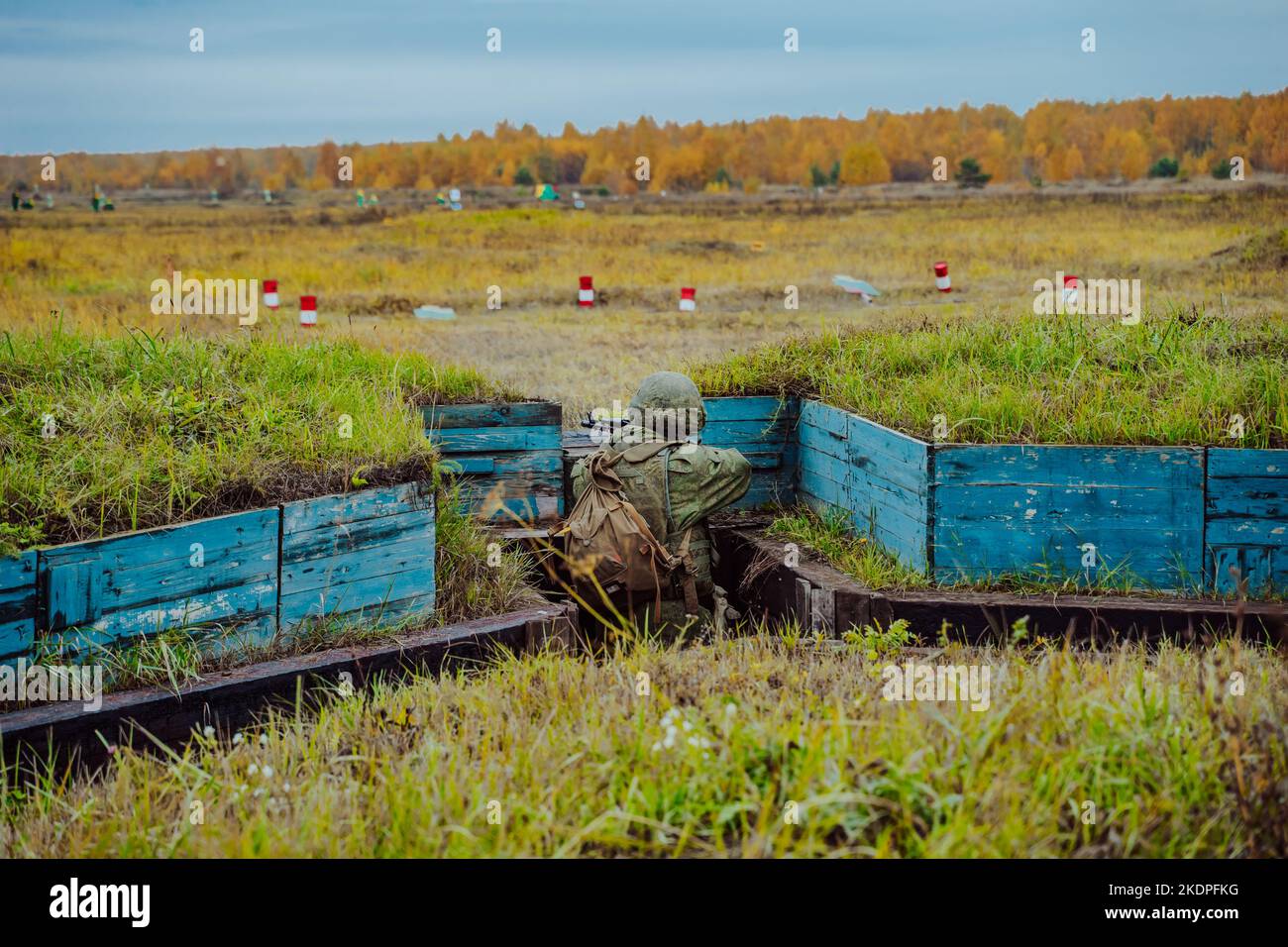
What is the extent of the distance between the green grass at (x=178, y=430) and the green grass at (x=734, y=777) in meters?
1.15

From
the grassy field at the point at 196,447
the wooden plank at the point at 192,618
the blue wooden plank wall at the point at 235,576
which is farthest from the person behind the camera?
the grassy field at the point at 196,447

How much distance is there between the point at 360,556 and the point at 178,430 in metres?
1.14

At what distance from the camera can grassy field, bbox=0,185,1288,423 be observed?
12398mm

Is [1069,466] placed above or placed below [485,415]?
below

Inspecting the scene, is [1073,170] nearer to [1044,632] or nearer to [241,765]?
[1044,632]

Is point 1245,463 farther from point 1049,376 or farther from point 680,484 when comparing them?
point 680,484

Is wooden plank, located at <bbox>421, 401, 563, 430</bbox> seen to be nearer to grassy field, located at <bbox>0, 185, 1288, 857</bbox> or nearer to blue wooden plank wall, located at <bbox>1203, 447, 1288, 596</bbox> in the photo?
grassy field, located at <bbox>0, 185, 1288, 857</bbox>

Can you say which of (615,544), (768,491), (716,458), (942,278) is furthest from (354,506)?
(942,278)

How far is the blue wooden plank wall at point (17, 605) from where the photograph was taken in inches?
173

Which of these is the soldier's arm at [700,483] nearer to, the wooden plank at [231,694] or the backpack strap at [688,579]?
the backpack strap at [688,579]

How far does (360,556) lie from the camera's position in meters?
5.46

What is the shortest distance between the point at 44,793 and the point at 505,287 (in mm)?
18064

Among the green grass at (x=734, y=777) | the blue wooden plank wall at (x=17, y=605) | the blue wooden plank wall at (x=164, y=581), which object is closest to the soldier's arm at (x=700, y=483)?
the green grass at (x=734, y=777)
